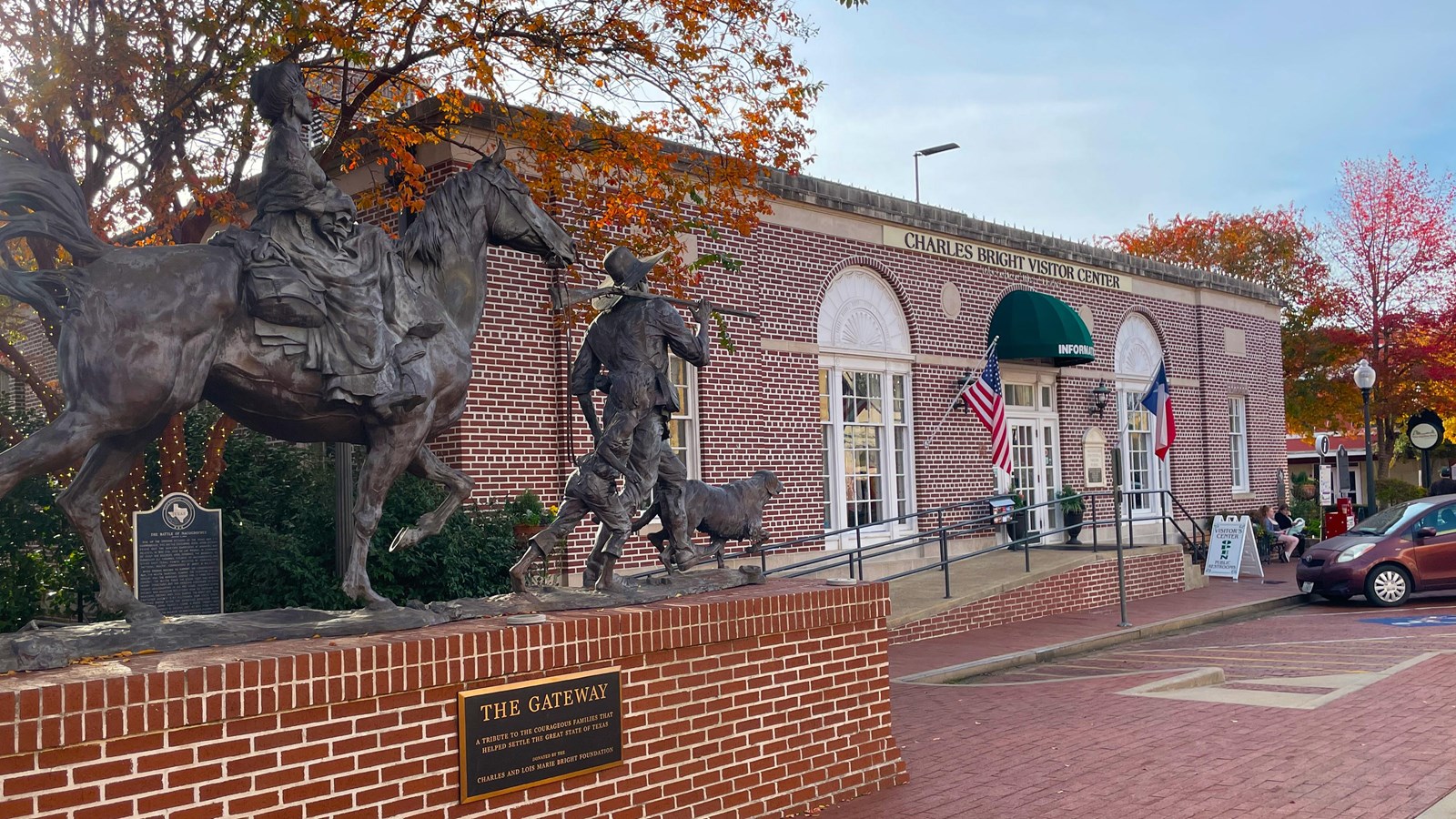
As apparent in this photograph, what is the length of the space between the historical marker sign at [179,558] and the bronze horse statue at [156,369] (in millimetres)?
3683

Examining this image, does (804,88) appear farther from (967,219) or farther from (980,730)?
(967,219)

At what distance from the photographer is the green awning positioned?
71.4 feet

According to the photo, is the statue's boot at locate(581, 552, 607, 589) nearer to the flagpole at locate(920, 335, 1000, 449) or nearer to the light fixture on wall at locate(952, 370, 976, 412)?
the flagpole at locate(920, 335, 1000, 449)

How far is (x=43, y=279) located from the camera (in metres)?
5.21

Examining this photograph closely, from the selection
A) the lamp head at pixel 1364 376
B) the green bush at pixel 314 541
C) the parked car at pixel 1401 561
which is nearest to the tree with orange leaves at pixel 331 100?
the green bush at pixel 314 541

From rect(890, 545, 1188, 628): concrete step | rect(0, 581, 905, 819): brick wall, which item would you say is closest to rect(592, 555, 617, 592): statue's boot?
rect(0, 581, 905, 819): brick wall

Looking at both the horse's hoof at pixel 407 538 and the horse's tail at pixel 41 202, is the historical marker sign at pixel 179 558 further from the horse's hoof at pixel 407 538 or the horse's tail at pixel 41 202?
the horse's tail at pixel 41 202

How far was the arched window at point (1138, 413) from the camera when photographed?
26172 mm

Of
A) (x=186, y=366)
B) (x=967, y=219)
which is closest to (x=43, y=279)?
(x=186, y=366)

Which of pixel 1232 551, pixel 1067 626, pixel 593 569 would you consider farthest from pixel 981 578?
pixel 593 569

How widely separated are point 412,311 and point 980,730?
5.65 m

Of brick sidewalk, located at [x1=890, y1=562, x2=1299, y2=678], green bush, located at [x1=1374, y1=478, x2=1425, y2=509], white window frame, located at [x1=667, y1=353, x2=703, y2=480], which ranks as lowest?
brick sidewalk, located at [x1=890, y1=562, x2=1299, y2=678]

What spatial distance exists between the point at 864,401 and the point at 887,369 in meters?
0.78

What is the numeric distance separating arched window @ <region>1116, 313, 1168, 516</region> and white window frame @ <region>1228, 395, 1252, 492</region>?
3693 mm
